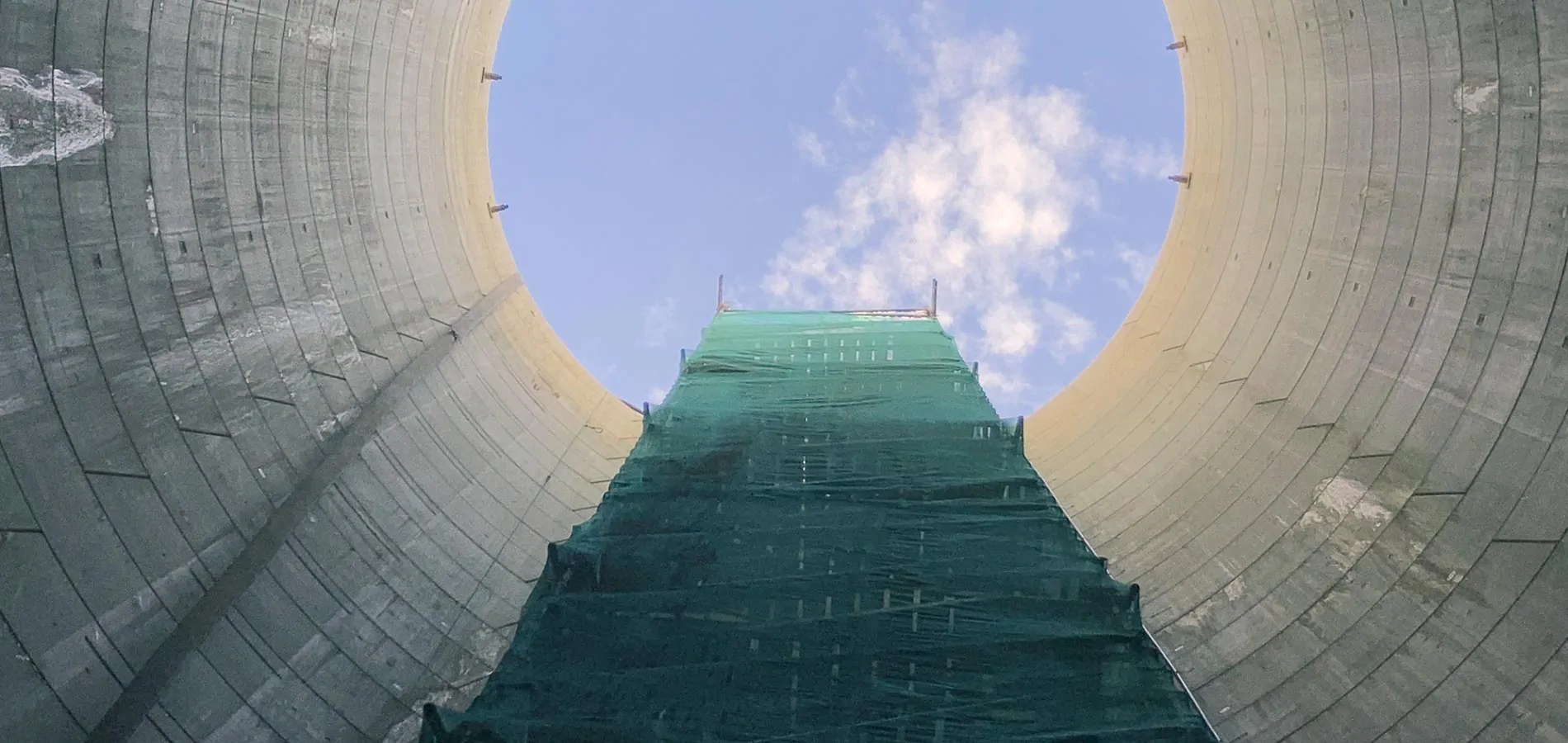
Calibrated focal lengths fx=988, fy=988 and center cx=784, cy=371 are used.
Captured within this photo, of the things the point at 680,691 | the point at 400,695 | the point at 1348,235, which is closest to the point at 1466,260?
the point at 1348,235

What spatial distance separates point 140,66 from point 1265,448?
32.3 ft

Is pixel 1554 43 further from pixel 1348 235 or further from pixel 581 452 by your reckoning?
pixel 581 452

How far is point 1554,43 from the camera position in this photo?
20.5ft

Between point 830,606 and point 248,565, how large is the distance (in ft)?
14.4

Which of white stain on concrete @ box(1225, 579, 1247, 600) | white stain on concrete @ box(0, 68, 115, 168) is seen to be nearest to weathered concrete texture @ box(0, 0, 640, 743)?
white stain on concrete @ box(0, 68, 115, 168)

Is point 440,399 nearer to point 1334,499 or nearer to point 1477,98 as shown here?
point 1334,499

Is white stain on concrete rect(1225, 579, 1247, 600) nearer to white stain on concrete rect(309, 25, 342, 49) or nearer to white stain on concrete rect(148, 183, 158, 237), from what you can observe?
white stain on concrete rect(148, 183, 158, 237)

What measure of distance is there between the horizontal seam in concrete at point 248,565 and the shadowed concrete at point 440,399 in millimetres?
28

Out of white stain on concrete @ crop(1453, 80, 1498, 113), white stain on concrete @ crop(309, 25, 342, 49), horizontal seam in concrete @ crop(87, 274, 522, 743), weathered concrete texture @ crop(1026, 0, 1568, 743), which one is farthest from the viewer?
white stain on concrete @ crop(309, 25, 342, 49)

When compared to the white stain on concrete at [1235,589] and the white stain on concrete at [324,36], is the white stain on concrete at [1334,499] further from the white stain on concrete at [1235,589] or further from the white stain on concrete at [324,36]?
the white stain on concrete at [324,36]

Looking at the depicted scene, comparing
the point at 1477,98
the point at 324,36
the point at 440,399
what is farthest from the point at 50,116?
the point at 1477,98

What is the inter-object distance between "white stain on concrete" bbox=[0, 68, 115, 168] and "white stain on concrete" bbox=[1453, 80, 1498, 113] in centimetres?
932

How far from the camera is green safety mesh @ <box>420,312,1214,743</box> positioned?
18.7 ft

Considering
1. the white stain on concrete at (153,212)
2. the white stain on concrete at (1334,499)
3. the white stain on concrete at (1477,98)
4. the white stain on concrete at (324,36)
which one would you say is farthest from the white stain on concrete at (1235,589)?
the white stain on concrete at (324,36)
